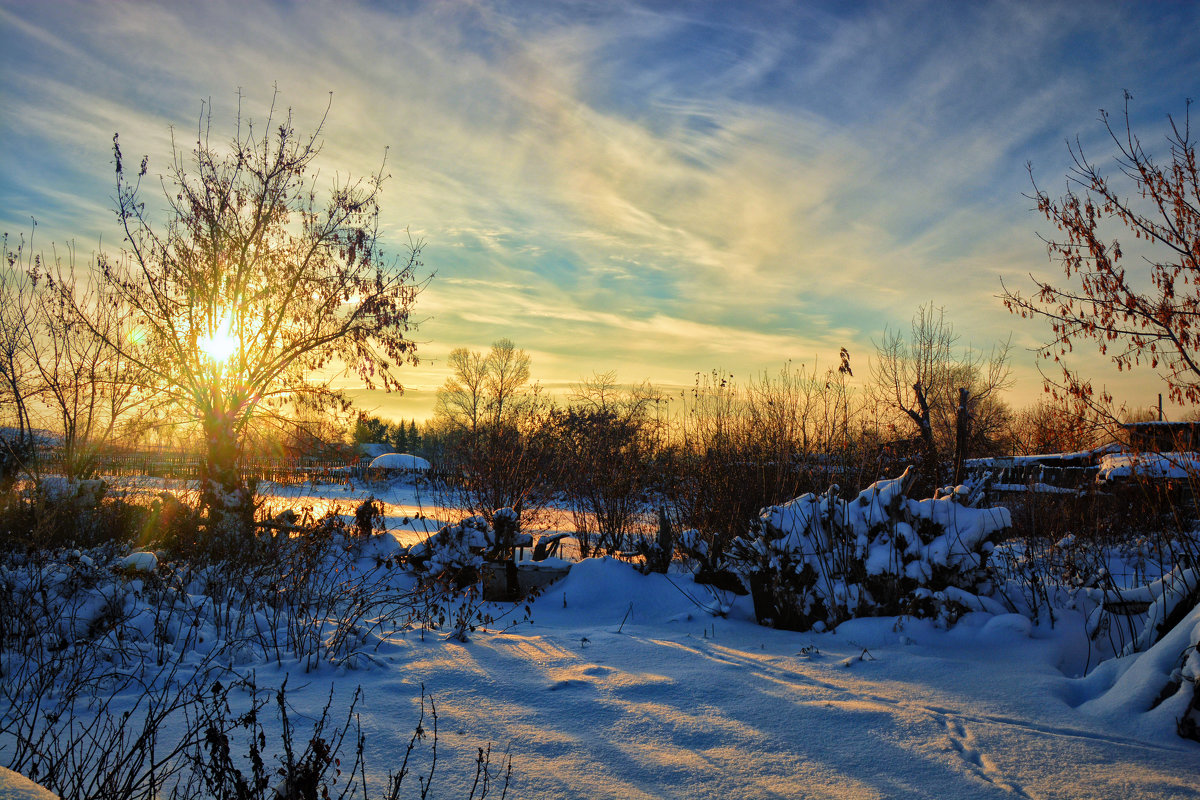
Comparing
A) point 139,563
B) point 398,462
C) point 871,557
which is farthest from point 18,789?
point 398,462

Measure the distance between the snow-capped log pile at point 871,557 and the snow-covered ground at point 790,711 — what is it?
0.23m

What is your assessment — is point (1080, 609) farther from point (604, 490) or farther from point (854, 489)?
point (604, 490)

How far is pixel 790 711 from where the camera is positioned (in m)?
3.45

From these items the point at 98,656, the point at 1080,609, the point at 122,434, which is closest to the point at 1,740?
the point at 98,656

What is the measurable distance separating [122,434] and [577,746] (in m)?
11.2

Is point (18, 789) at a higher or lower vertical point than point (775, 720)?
higher

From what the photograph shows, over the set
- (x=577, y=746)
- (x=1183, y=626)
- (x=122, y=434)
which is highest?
(x=122, y=434)

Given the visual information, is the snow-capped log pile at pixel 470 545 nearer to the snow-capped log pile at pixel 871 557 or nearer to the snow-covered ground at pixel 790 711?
the snow-covered ground at pixel 790 711

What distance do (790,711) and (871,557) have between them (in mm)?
2254

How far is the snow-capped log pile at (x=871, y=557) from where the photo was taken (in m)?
5.18

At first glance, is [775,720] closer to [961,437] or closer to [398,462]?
[961,437]

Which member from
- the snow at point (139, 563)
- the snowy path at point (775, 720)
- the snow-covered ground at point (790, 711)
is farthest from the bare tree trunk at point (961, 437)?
the snow at point (139, 563)

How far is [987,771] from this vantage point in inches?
110

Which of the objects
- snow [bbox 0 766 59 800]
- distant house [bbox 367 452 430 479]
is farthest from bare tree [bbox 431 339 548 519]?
distant house [bbox 367 452 430 479]
